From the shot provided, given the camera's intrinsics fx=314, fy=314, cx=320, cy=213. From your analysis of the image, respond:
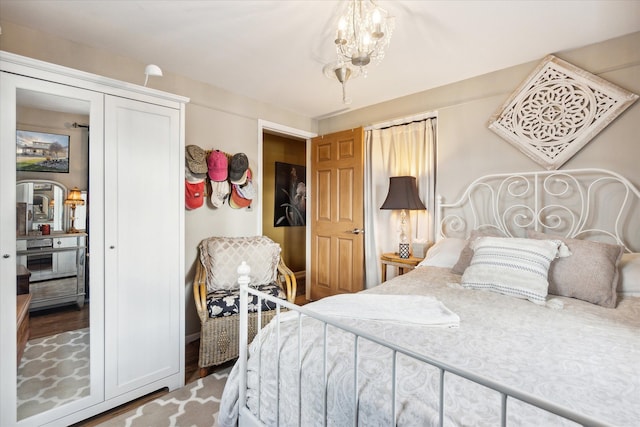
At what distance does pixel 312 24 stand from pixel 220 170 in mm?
1552

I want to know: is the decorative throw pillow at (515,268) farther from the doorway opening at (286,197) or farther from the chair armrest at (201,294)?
the doorway opening at (286,197)

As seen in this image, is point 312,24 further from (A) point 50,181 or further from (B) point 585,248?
(B) point 585,248

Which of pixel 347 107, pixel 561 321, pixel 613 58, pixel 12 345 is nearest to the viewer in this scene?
pixel 561 321

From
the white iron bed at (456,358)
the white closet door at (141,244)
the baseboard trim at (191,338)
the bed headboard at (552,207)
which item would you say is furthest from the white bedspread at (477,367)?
the baseboard trim at (191,338)

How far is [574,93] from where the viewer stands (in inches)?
90.7

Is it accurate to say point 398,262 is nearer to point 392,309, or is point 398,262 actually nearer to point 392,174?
point 392,174

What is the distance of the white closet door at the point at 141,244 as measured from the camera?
1.92m

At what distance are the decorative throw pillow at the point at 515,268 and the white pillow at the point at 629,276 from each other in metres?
0.33

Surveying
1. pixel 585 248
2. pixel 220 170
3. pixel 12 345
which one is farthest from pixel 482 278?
pixel 12 345

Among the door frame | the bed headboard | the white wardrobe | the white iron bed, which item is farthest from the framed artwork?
the white iron bed

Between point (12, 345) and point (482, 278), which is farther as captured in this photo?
point (482, 278)

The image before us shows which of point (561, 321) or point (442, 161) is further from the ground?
point (442, 161)

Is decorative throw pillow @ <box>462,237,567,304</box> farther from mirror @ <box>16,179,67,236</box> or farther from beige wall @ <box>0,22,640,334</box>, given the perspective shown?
mirror @ <box>16,179,67,236</box>

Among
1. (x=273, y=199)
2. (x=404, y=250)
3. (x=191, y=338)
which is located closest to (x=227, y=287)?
(x=191, y=338)
